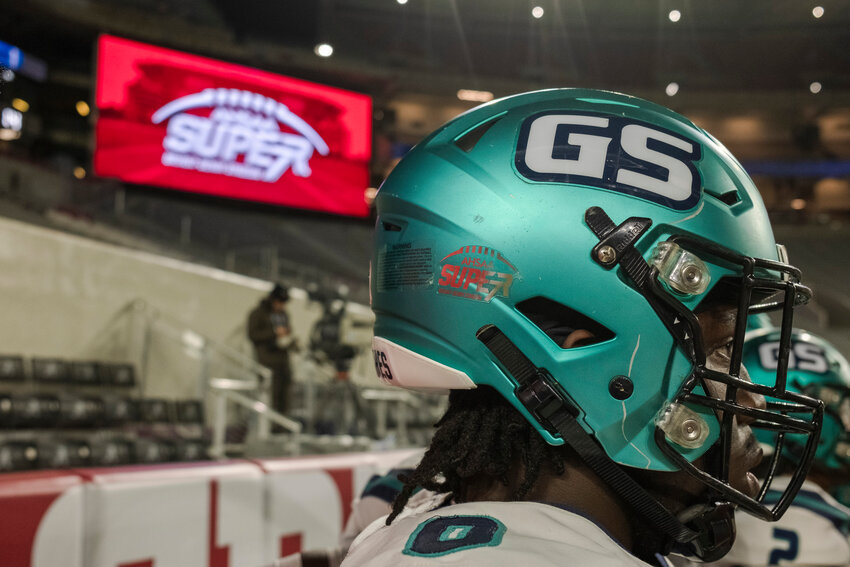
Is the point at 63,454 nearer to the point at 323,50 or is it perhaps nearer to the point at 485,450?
the point at 485,450

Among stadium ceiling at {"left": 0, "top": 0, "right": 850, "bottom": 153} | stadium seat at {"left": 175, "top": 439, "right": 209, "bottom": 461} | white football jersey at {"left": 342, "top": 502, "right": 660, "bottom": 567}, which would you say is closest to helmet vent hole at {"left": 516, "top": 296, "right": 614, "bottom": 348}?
white football jersey at {"left": 342, "top": 502, "right": 660, "bottom": 567}

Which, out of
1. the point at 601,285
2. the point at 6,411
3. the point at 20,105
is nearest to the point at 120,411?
the point at 6,411

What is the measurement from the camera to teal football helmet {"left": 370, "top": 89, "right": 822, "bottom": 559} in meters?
1.03

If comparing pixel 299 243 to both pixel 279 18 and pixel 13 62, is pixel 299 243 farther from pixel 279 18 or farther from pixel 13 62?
pixel 13 62

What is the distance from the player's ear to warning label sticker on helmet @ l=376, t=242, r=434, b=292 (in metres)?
0.21

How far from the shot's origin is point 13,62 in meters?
12.4

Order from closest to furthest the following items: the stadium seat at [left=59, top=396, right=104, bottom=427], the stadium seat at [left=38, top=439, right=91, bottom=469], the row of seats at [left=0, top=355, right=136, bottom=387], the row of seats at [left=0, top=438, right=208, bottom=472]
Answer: the row of seats at [left=0, top=438, right=208, bottom=472] → the stadium seat at [left=38, top=439, right=91, bottom=469] → the stadium seat at [left=59, top=396, right=104, bottom=427] → the row of seats at [left=0, top=355, right=136, bottom=387]

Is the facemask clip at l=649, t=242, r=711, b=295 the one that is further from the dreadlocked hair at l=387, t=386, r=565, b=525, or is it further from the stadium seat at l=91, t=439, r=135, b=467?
the stadium seat at l=91, t=439, r=135, b=467

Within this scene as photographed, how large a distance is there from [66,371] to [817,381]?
6728mm

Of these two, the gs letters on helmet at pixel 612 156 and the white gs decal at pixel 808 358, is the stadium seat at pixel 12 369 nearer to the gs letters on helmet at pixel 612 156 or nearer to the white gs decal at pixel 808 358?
the white gs decal at pixel 808 358

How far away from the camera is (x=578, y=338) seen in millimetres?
1064

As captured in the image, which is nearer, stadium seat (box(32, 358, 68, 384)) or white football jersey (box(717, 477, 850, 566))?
white football jersey (box(717, 477, 850, 566))

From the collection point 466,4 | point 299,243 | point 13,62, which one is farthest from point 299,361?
point 466,4

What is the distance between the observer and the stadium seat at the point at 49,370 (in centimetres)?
707
